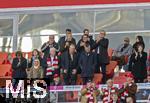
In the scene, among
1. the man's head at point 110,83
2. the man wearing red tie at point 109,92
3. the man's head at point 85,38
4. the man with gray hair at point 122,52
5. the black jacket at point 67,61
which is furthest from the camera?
the man's head at point 85,38

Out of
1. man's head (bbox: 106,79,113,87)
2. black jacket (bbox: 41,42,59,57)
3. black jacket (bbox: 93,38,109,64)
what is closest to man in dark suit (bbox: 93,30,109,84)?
black jacket (bbox: 93,38,109,64)

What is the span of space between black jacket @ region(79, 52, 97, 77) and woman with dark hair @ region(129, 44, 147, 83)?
2.14ft

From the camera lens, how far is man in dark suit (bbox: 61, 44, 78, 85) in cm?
918

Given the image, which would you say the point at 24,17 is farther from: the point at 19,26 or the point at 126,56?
the point at 126,56

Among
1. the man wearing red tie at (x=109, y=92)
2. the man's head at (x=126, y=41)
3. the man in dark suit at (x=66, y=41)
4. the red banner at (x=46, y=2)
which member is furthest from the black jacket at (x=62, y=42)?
the man wearing red tie at (x=109, y=92)

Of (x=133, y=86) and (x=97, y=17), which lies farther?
(x=97, y=17)

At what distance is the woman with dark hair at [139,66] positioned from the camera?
351 inches

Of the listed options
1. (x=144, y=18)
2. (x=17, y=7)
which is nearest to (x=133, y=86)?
(x=144, y=18)

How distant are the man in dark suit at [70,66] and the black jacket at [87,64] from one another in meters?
0.11

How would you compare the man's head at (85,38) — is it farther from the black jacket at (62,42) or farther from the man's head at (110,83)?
the man's head at (110,83)

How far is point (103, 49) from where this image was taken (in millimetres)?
9234

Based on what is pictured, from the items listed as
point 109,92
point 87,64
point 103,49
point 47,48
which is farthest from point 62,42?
point 109,92

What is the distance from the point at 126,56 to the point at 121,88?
1.92 feet

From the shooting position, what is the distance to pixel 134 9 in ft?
30.7
